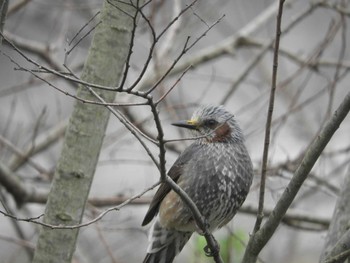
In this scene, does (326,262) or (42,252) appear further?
(42,252)

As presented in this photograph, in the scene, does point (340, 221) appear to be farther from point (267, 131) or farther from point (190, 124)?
point (190, 124)

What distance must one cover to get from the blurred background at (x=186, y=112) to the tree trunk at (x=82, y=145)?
0.21 m

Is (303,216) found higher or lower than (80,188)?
higher

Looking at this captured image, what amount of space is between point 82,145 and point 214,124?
4.11 feet

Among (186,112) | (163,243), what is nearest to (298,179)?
(163,243)

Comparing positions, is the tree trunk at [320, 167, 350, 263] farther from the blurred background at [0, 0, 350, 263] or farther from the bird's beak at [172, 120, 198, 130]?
the bird's beak at [172, 120, 198, 130]

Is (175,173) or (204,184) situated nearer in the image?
(204,184)

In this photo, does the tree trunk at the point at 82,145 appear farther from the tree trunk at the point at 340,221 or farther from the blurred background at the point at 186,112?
the tree trunk at the point at 340,221

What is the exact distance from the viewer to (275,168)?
20.7 ft

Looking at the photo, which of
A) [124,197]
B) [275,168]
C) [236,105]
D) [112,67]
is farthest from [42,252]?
[236,105]

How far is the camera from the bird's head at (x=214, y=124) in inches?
207

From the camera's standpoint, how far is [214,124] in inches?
210

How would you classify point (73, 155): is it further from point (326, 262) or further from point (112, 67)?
point (326, 262)

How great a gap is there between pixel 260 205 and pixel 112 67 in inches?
51.2
